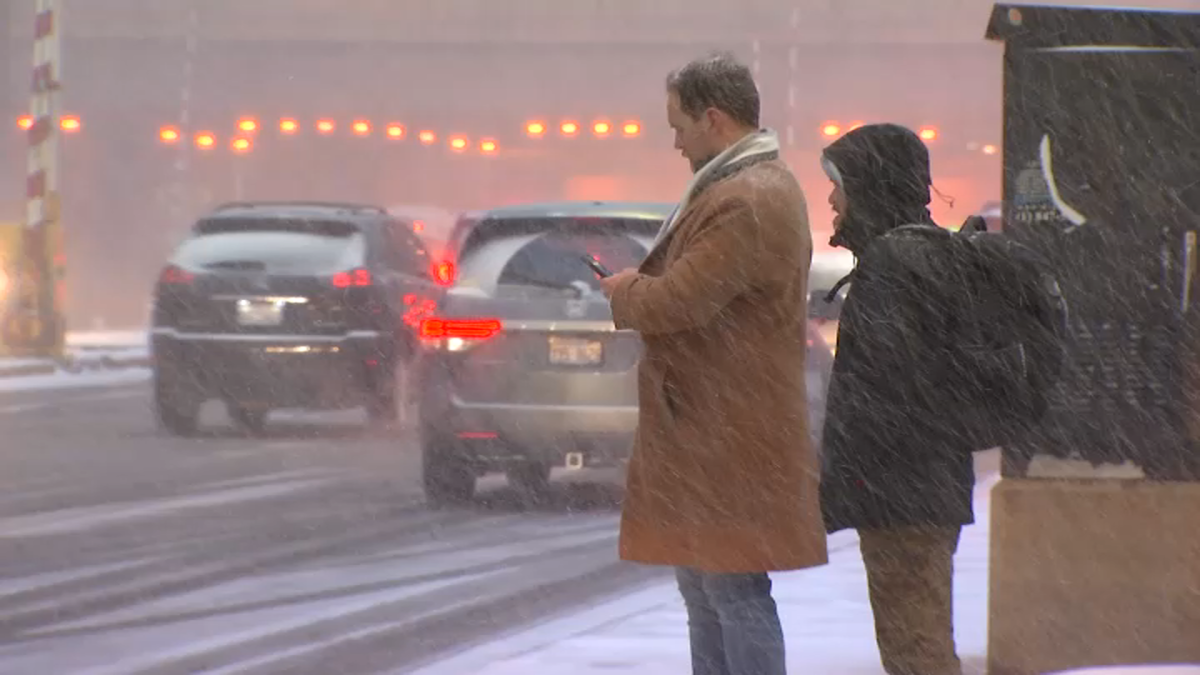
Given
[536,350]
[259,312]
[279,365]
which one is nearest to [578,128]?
[259,312]

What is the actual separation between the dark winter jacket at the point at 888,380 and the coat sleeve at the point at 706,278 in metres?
0.44

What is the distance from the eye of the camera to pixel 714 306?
5.13 m

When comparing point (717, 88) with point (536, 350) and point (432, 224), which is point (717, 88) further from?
point (432, 224)

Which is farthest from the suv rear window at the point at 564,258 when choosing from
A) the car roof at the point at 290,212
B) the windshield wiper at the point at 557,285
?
the car roof at the point at 290,212

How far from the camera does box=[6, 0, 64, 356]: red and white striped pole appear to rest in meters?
25.1

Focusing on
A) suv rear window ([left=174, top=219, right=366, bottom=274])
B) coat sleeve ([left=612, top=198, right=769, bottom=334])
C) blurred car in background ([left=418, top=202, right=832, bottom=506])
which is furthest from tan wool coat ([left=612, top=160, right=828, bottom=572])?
suv rear window ([left=174, top=219, right=366, bottom=274])

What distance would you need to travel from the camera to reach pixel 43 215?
25547 millimetres

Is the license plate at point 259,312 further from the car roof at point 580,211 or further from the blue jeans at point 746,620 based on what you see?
the blue jeans at point 746,620

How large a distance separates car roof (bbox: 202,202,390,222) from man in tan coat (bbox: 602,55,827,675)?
42.7 feet

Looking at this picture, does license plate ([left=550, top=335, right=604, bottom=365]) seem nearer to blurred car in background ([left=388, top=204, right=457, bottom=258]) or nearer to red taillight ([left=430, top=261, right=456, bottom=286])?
red taillight ([left=430, top=261, right=456, bottom=286])

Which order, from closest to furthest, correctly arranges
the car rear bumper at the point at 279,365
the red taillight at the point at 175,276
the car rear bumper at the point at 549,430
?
1. the car rear bumper at the point at 549,430
2. the car rear bumper at the point at 279,365
3. the red taillight at the point at 175,276

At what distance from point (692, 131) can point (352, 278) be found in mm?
12405

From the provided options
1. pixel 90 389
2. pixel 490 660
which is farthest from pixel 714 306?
pixel 90 389

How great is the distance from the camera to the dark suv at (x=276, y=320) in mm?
17344
